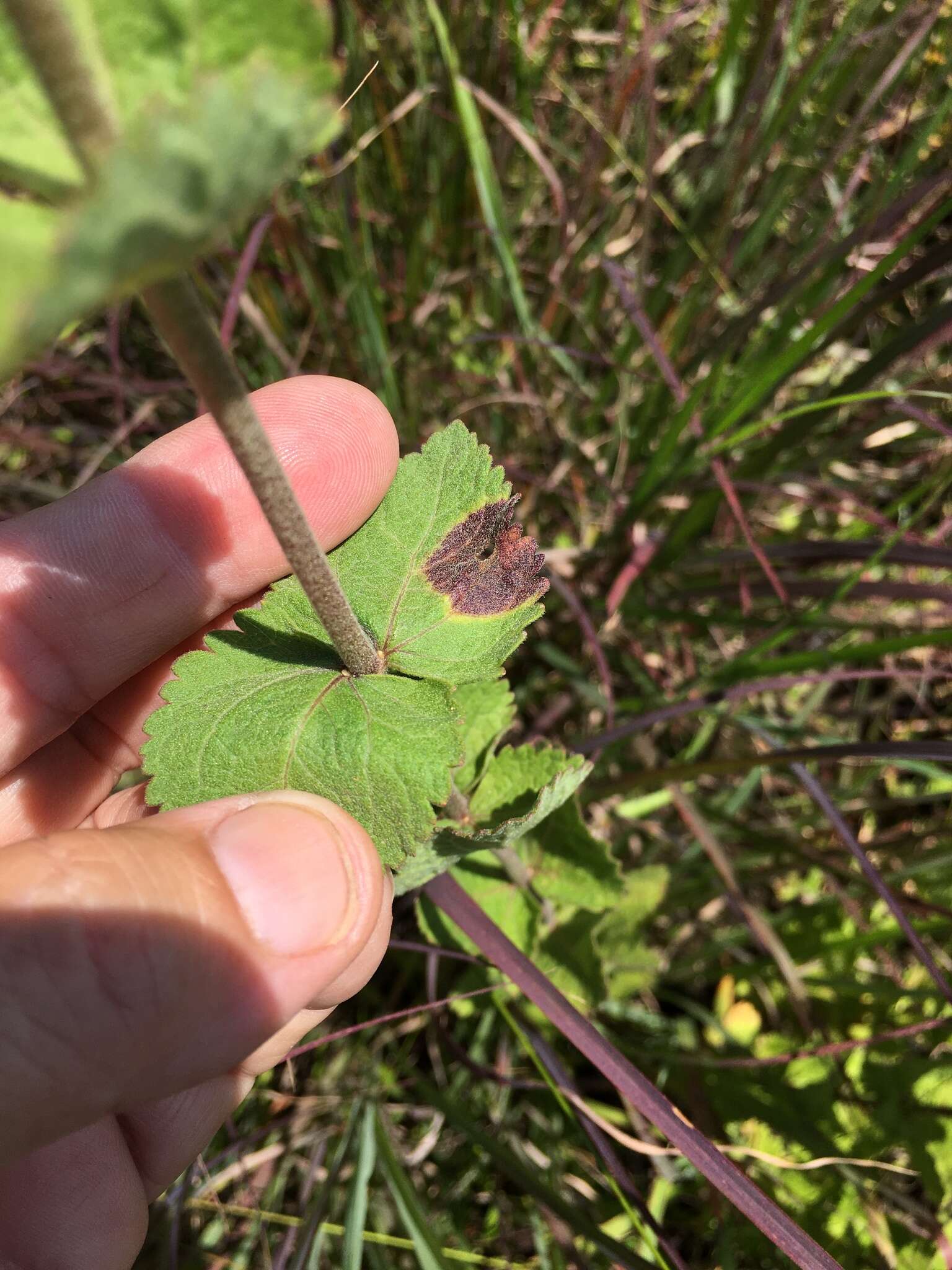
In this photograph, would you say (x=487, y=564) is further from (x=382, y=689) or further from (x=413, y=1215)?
(x=413, y=1215)

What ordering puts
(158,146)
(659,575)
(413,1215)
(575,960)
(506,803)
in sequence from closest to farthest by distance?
1. (158,146)
2. (506,803)
3. (413,1215)
4. (575,960)
5. (659,575)

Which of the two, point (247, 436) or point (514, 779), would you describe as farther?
point (514, 779)

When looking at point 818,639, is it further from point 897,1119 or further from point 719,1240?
point 719,1240

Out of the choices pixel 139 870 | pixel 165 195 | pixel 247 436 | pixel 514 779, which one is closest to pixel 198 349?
pixel 247 436

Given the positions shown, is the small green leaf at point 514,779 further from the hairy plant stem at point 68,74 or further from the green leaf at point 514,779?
the hairy plant stem at point 68,74

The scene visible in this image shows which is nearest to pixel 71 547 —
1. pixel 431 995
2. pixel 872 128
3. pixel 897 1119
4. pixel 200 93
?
pixel 431 995

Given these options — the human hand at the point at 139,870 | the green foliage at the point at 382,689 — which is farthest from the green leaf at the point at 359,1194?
the green foliage at the point at 382,689
